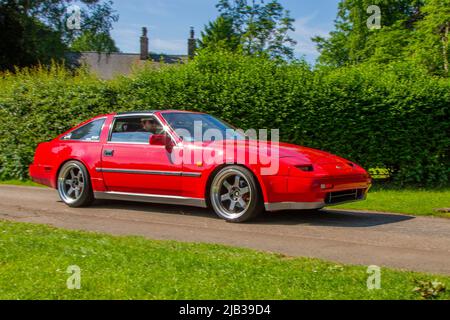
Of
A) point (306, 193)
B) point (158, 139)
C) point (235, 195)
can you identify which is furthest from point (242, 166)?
point (158, 139)

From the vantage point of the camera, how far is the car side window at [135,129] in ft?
29.4

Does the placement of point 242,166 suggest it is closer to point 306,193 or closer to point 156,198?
point 306,193

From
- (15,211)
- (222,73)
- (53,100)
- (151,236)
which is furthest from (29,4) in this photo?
(151,236)

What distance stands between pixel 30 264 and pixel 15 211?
4346 mm

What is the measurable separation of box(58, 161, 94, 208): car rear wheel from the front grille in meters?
3.91

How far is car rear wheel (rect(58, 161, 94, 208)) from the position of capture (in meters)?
9.49

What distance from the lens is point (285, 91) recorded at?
12.5 metres

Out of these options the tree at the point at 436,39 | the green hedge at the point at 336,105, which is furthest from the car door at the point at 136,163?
the tree at the point at 436,39

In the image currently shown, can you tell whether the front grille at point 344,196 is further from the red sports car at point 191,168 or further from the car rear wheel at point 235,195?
the car rear wheel at point 235,195

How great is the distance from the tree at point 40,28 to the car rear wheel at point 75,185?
24.5m

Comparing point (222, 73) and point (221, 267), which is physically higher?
point (222, 73)

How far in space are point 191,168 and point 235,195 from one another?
75 cm

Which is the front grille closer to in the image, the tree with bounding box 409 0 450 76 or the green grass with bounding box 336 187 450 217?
the green grass with bounding box 336 187 450 217
